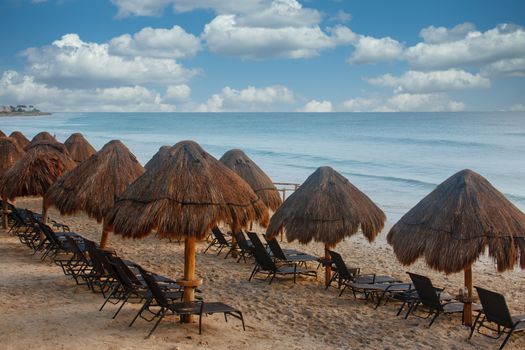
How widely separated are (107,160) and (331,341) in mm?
4627

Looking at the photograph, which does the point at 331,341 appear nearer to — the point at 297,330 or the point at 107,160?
the point at 297,330

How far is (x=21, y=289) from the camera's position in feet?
26.6

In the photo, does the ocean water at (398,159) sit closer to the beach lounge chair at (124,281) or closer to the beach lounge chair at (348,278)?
the beach lounge chair at (348,278)

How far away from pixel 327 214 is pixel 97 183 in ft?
11.6

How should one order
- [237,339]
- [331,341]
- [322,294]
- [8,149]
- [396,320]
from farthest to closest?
[8,149]
[322,294]
[396,320]
[331,341]
[237,339]

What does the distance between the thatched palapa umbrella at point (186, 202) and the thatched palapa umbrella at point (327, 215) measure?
258 centimetres

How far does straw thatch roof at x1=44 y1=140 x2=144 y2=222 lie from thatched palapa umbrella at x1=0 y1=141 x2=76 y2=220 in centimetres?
181

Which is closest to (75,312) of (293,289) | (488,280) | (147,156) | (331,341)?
(331,341)

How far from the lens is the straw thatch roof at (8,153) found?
13.5 m

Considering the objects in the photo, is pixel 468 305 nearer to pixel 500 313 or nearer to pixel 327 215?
pixel 500 313

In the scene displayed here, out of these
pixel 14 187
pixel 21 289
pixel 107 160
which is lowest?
pixel 21 289

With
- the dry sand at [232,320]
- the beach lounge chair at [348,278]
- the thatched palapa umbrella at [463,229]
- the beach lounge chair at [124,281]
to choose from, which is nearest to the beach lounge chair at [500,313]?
the dry sand at [232,320]

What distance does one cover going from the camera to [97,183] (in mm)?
9133

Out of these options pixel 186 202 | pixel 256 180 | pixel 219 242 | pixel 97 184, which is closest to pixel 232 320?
pixel 186 202
